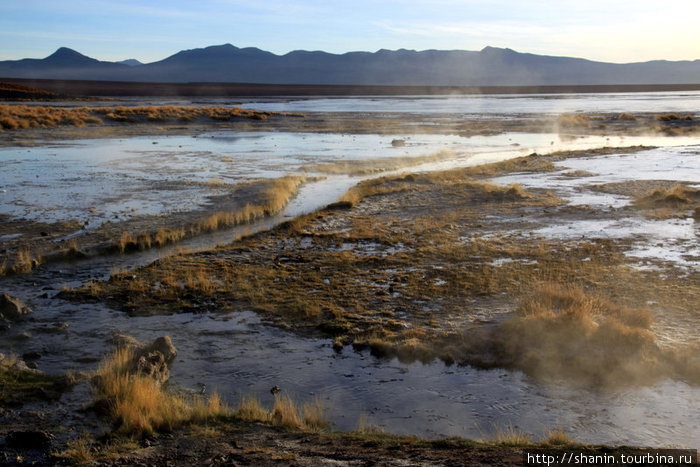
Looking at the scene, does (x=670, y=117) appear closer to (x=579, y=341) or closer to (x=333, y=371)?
(x=579, y=341)

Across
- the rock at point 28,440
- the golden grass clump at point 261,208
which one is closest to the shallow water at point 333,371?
the golden grass clump at point 261,208

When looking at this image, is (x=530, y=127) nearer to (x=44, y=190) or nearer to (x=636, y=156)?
(x=636, y=156)

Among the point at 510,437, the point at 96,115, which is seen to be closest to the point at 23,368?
the point at 510,437

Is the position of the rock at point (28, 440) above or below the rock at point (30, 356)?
above

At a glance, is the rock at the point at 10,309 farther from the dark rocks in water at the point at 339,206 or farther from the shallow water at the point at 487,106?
the shallow water at the point at 487,106

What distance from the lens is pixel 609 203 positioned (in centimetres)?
1916

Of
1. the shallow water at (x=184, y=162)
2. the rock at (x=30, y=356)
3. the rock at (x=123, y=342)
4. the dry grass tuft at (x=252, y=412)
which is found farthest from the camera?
the shallow water at (x=184, y=162)

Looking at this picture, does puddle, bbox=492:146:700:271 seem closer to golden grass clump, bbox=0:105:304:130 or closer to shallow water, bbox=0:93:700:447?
shallow water, bbox=0:93:700:447

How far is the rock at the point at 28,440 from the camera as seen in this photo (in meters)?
5.88

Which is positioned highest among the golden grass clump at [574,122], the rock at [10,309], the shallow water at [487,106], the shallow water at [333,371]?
the shallow water at [487,106]

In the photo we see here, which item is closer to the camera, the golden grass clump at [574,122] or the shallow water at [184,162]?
the shallow water at [184,162]

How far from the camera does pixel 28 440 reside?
5.93 meters

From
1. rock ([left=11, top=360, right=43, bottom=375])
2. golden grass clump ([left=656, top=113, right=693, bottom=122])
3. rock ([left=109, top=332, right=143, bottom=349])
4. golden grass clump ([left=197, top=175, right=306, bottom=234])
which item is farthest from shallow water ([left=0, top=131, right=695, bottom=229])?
golden grass clump ([left=656, top=113, right=693, bottom=122])

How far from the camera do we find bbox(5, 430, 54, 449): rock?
19.3ft
